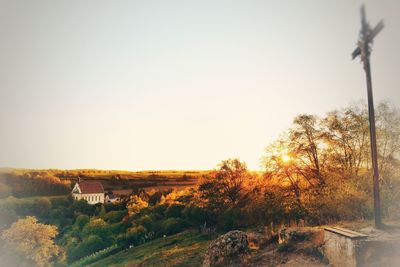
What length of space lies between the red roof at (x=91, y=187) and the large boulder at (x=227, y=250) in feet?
27.9

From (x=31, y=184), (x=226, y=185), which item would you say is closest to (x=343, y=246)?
(x=226, y=185)

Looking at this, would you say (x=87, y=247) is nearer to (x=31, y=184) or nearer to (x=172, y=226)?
(x=31, y=184)

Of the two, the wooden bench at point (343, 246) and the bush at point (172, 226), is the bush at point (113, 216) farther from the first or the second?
the wooden bench at point (343, 246)

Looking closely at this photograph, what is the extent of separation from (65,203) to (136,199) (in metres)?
2.87

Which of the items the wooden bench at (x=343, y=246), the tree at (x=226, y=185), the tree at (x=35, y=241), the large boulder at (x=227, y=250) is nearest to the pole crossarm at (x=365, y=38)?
the wooden bench at (x=343, y=246)

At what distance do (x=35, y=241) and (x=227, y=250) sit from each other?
857cm

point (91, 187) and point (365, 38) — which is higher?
point (365, 38)

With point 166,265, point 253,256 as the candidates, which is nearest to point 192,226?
point 166,265

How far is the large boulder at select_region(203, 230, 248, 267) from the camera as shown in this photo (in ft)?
20.9

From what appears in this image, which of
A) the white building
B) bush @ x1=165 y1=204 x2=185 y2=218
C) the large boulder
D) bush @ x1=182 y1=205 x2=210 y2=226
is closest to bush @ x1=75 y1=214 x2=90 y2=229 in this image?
the white building

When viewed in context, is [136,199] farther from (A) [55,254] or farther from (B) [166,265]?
(B) [166,265]

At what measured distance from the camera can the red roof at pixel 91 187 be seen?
45.4 ft

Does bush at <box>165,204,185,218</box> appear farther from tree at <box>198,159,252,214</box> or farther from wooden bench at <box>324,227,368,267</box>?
wooden bench at <box>324,227,368,267</box>

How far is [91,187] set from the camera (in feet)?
46.2
